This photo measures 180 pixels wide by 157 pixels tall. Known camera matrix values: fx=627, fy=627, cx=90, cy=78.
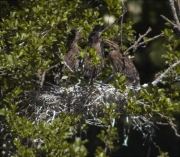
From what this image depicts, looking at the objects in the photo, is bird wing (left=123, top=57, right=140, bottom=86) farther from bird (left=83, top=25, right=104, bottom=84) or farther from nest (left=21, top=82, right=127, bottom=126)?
nest (left=21, top=82, right=127, bottom=126)

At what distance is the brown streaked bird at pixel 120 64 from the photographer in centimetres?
536

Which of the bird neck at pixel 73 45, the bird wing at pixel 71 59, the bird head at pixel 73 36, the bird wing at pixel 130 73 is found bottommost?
the bird wing at pixel 130 73

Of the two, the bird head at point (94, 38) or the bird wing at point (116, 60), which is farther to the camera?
the bird wing at point (116, 60)

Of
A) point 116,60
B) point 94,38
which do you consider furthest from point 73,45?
point 116,60

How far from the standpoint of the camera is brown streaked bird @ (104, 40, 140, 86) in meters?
5.36

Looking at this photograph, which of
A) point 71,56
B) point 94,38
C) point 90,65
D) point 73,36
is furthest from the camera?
point 71,56

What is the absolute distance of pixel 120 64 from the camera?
5.45m

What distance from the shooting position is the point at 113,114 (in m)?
4.43

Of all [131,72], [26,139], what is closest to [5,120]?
[26,139]

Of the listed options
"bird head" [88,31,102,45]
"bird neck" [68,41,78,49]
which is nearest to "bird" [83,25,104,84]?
"bird head" [88,31,102,45]

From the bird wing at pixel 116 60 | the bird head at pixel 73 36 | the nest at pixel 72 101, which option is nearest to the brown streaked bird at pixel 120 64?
the bird wing at pixel 116 60

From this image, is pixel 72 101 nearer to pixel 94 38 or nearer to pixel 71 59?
pixel 94 38

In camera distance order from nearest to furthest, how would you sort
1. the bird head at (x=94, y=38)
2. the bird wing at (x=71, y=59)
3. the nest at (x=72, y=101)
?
1. the nest at (x=72, y=101)
2. the bird head at (x=94, y=38)
3. the bird wing at (x=71, y=59)

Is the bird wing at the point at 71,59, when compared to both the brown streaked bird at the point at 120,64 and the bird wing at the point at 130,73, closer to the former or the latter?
the brown streaked bird at the point at 120,64
